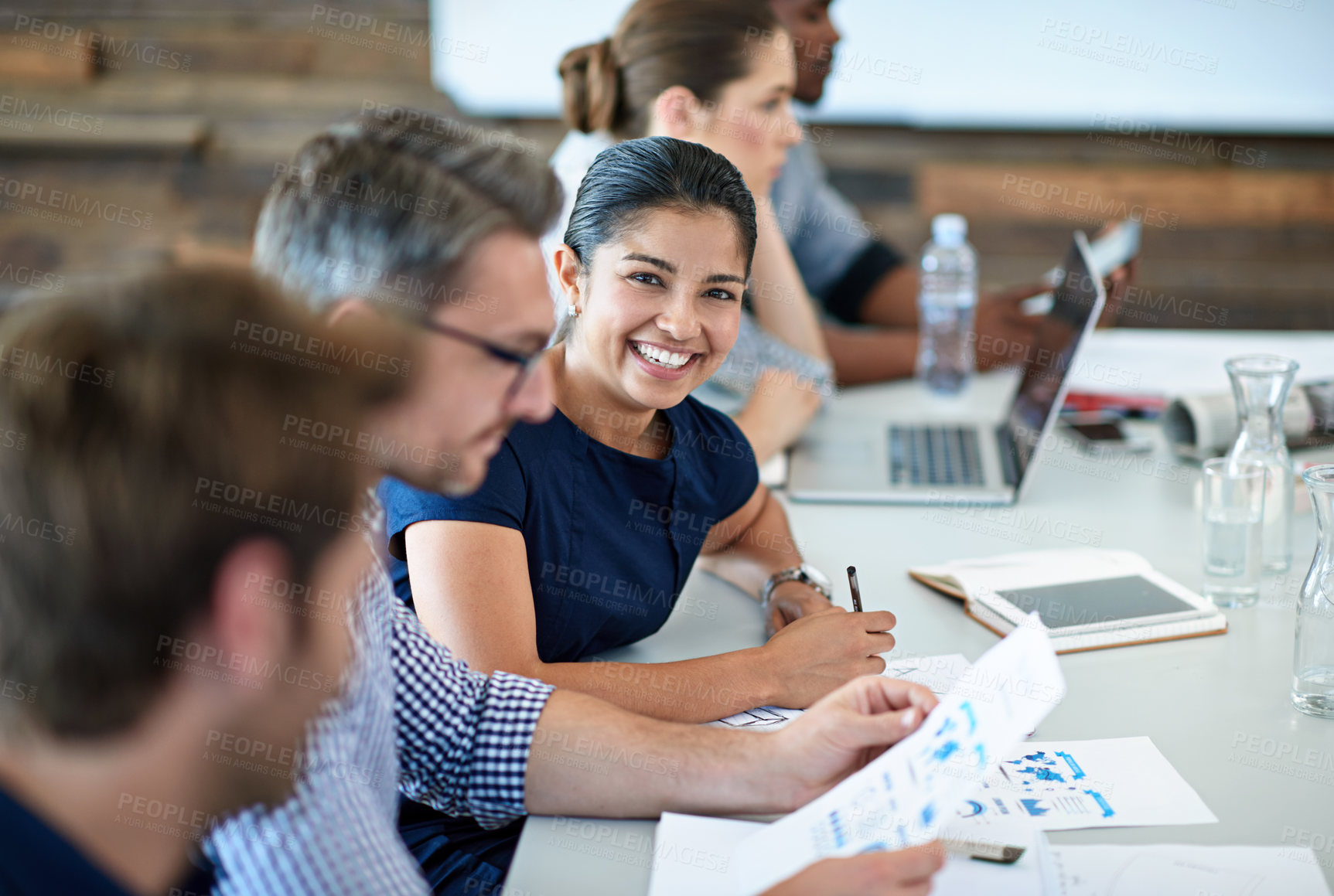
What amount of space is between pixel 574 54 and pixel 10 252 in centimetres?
260

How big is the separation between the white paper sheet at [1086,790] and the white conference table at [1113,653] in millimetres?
14

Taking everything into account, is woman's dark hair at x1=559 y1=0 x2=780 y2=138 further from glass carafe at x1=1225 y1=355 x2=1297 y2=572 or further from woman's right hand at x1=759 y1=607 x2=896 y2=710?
woman's right hand at x1=759 y1=607 x2=896 y2=710

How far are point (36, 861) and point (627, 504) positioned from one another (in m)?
0.75

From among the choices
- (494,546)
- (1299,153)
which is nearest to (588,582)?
(494,546)

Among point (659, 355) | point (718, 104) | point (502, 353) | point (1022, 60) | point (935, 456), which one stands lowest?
point (935, 456)

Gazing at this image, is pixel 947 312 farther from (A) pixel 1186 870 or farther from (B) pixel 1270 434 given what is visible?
(A) pixel 1186 870

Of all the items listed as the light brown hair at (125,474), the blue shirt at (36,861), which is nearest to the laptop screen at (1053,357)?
the light brown hair at (125,474)

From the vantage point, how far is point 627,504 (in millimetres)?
1239

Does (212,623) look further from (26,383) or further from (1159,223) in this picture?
(1159,223)

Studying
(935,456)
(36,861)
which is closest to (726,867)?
(36,861)

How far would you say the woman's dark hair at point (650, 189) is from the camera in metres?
1.21

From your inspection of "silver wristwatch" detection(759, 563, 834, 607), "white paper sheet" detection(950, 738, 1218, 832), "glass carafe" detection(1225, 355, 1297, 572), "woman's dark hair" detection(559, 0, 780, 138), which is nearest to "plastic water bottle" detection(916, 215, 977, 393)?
"woman's dark hair" detection(559, 0, 780, 138)

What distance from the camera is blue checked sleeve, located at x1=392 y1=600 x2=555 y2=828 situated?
3.00ft

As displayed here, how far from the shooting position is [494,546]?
1076 millimetres
